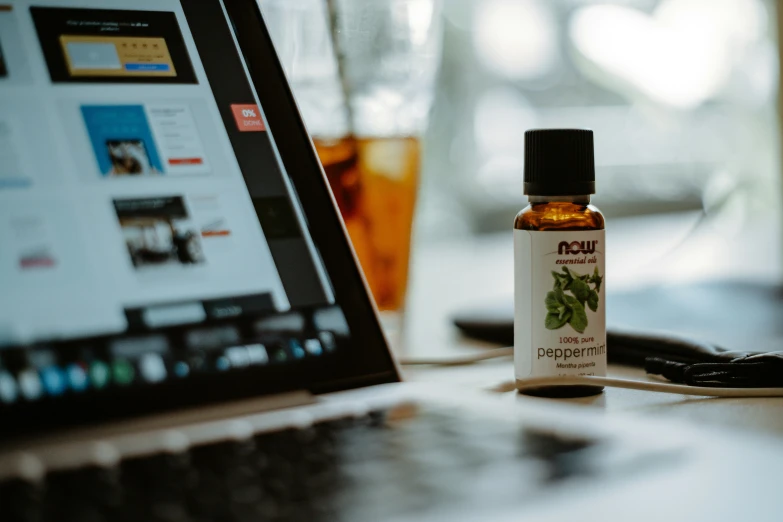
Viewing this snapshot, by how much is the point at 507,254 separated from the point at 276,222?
0.90 m

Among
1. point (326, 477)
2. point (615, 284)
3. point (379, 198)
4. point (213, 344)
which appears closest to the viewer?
point (326, 477)

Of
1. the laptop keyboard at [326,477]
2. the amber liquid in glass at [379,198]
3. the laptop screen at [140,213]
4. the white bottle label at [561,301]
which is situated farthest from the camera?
the amber liquid in glass at [379,198]

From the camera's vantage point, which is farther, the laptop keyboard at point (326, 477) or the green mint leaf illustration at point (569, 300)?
the green mint leaf illustration at point (569, 300)

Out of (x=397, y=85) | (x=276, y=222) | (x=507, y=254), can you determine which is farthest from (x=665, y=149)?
(x=276, y=222)

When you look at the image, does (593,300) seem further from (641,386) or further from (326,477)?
(326,477)

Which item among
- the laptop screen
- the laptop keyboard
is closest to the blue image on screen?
the laptop screen

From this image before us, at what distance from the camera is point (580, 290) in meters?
0.53

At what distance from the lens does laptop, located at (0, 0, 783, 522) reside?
0.33 meters

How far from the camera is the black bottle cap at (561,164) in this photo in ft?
1.75

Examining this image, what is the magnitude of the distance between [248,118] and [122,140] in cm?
8

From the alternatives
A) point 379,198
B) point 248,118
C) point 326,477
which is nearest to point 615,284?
point 379,198

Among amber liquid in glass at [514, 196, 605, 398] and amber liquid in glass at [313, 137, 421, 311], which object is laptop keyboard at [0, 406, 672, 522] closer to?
Result: amber liquid in glass at [514, 196, 605, 398]

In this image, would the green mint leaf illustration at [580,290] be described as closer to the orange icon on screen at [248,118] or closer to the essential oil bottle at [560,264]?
the essential oil bottle at [560,264]

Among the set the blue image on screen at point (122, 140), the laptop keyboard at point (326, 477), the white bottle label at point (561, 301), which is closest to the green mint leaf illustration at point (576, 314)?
the white bottle label at point (561, 301)
